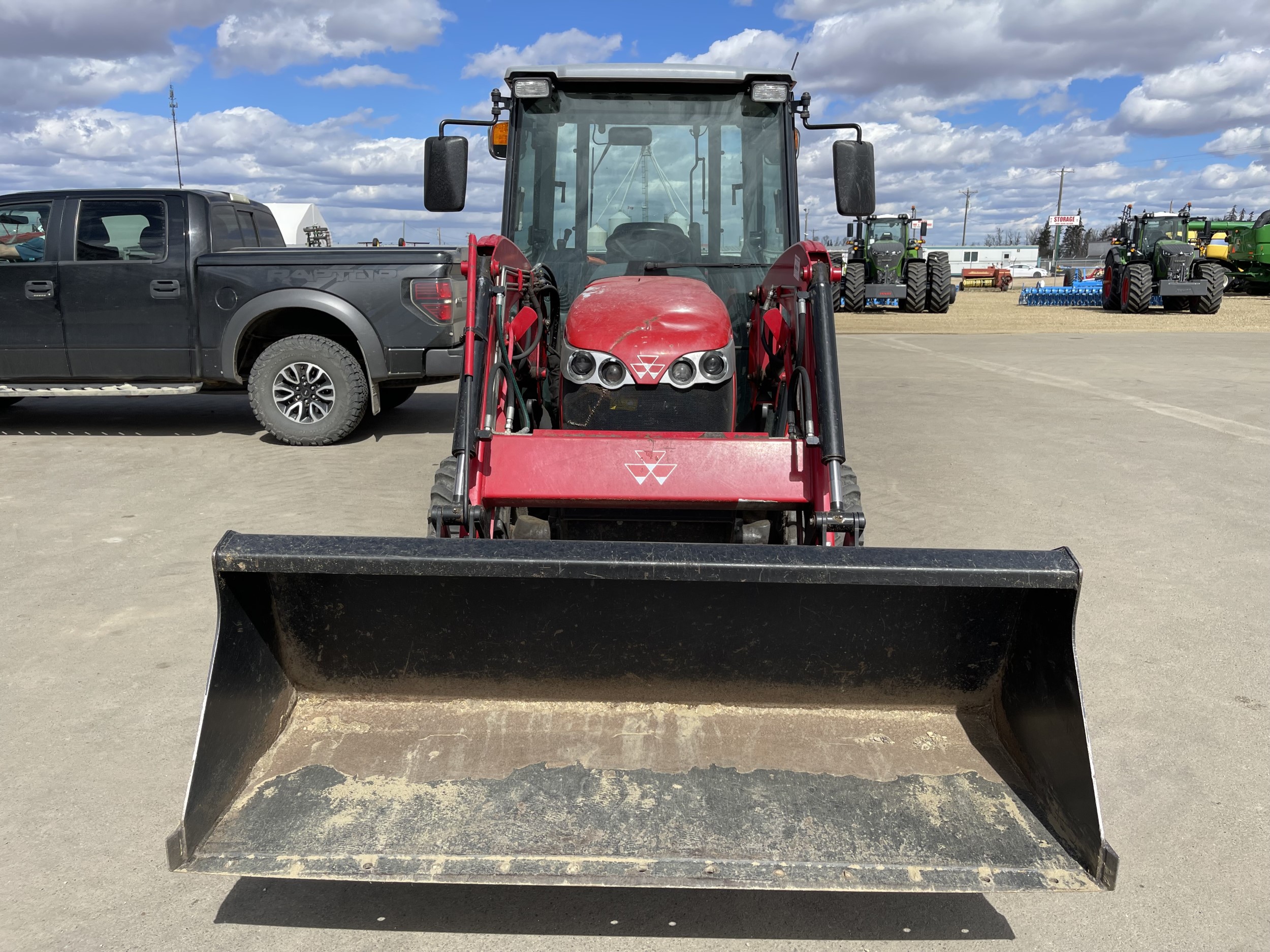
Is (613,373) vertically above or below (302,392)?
above

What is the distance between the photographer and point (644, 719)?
2887 mm

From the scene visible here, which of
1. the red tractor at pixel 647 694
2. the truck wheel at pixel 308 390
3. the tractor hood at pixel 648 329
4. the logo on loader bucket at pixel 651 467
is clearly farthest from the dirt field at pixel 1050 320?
the red tractor at pixel 647 694

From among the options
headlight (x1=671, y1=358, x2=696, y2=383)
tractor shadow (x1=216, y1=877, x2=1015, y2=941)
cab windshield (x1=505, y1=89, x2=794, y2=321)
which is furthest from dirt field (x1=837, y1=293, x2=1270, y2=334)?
tractor shadow (x1=216, y1=877, x2=1015, y2=941)

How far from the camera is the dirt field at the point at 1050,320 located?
73.5 feet

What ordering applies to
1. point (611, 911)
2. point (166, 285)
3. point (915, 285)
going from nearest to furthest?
point (611, 911) < point (166, 285) < point (915, 285)

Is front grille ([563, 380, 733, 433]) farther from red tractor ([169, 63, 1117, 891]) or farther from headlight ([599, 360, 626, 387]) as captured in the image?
red tractor ([169, 63, 1117, 891])

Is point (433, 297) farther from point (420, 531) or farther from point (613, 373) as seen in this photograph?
point (613, 373)

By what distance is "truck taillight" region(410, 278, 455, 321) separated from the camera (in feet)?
26.7

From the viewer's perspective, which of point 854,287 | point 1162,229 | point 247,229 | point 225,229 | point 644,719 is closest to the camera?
point 644,719

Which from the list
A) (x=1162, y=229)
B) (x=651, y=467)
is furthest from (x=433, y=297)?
(x=1162, y=229)

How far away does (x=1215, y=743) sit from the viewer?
3.51 metres

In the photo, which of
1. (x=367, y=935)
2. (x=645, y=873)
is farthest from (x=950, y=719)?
(x=367, y=935)

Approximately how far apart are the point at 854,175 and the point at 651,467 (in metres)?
2.07

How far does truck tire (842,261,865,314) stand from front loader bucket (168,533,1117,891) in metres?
24.1
